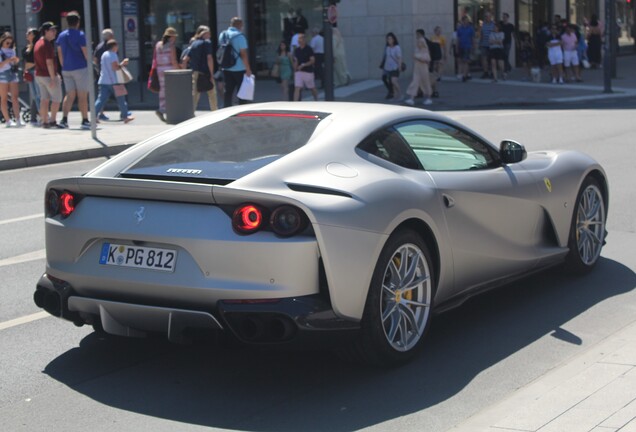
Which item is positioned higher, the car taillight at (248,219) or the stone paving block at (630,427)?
the car taillight at (248,219)

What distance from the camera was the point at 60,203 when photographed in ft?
19.7

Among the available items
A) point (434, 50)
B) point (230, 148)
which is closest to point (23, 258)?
point (230, 148)

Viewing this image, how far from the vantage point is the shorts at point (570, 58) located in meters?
33.8

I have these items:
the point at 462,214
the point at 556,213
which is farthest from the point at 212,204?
the point at 556,213

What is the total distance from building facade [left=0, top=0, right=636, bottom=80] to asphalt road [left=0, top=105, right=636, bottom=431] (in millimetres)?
26232

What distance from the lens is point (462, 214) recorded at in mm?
6535

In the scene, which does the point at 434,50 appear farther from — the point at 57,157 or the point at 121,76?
the point at 57,157

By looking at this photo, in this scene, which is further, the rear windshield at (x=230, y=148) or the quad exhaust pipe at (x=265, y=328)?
the rear windshield at (x=230, y=148)

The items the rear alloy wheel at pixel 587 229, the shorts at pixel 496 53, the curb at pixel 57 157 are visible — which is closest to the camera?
the rear alloy wheel at pixel 587 229

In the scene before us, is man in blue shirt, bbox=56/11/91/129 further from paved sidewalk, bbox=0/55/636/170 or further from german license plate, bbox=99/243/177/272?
german license plate, bbox=99/243/177/272

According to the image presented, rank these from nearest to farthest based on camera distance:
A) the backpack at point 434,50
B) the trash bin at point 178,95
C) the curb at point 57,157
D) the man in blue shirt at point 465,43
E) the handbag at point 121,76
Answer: the curb at point 57,157
the trash bin at point 178,95
the handbag at point 121,76
the backpack at point 434,50
the man in blue shirt at point 465,43

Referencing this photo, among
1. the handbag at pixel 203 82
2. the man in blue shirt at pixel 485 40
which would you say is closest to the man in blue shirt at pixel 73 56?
the handbag at pixel 203 82

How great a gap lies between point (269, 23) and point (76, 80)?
18442 mm

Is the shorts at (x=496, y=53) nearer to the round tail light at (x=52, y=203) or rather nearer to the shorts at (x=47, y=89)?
the shorts at (x=47, y=89)
